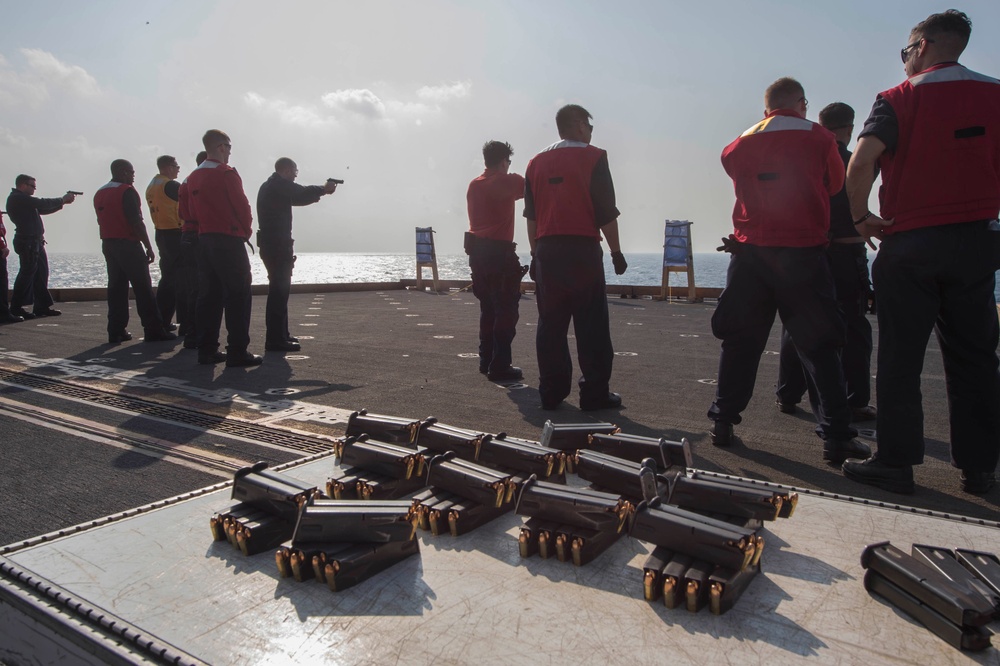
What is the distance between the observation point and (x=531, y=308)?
1465 cm

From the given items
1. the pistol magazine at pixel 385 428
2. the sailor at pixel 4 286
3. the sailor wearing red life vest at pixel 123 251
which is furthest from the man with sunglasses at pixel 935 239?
the sailor at pixel 4 286

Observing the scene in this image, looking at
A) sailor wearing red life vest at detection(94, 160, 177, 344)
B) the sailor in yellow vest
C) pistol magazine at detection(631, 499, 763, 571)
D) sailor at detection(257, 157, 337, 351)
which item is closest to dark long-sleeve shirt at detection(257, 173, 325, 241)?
sailor at detection(257, 157, 337, 351)

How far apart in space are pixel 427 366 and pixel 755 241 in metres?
3.86

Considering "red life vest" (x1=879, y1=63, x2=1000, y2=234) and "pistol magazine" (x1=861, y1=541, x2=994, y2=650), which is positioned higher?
"red life vest" (x1=879, y1=63, x2=1000, y2=234)

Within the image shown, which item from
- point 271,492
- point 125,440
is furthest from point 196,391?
point 271,492

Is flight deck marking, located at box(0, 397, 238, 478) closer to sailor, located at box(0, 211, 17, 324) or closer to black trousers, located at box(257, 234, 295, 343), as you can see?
black trousers, located at box(257, 234, 295, 343)

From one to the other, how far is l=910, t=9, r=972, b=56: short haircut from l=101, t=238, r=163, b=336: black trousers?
341 inches

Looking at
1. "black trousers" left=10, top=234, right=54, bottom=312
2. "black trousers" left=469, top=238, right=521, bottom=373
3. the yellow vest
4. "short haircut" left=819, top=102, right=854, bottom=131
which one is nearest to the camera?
"short haircut" left=819, top=102, right=854, bottom=131

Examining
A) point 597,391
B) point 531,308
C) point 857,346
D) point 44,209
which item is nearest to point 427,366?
point 597,391

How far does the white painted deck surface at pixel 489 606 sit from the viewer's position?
1621mm

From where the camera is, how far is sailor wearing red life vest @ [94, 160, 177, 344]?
9039mm

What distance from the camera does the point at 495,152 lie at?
6.69 meters

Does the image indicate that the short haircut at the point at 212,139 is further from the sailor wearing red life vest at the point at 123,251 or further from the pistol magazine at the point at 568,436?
the pistol magazine at the point at 568,436

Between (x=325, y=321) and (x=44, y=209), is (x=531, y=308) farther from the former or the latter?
(x=44, y=209)
